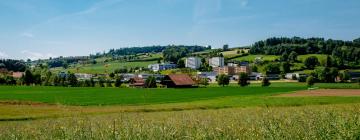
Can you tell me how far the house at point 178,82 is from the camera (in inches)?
5308

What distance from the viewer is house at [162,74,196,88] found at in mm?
134812

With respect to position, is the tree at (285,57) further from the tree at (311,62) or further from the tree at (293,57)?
the tree at (311,62)

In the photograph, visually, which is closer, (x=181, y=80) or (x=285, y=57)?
(x=181, y=80)

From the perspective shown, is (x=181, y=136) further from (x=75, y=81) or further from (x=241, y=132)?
(x=75, y=81)

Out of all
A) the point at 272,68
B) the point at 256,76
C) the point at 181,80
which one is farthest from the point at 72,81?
the point at 272,68

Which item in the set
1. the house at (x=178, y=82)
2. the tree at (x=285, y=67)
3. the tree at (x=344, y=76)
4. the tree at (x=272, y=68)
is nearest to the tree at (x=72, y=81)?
the house at (x=178, y=82)

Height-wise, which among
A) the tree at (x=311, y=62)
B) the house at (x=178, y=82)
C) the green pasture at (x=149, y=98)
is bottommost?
the green pasture at (x=149, y=98)

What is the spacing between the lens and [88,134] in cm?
843

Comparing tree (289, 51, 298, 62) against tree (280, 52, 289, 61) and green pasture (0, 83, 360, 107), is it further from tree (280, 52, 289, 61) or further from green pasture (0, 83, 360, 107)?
green pasture (0, 83, 360, 107)

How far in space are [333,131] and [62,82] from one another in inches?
5709

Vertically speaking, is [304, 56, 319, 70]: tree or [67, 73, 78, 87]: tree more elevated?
[304, 56, 319, 70]: tree

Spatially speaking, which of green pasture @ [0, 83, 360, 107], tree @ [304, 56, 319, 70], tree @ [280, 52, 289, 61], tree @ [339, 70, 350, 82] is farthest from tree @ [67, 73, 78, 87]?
tree @ [280, 52, 289, 61]

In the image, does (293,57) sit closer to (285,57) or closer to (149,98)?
(285,57)

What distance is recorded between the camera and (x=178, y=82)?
443 feet
